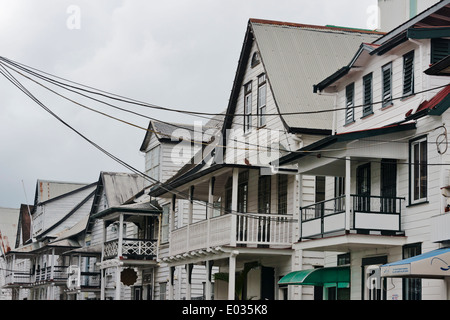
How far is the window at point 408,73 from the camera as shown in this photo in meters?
23.1

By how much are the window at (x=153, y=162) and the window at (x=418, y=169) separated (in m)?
23.5

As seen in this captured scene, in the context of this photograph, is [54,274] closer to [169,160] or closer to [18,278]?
[18,278]

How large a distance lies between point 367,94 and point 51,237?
135 ft

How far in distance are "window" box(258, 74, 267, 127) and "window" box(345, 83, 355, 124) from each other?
16.8ft

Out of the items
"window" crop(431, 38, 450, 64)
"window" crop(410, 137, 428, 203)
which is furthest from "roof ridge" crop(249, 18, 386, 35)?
"window" crop(410, 137, 428, 203)

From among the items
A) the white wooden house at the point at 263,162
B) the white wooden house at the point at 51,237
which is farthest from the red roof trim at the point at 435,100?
the white wooden house at the point at 51,237

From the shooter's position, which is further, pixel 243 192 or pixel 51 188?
pixel 51 188

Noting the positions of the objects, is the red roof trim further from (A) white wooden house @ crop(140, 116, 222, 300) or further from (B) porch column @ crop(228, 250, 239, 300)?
(A) white wooden house @ crop(140, 116, 222, 300)

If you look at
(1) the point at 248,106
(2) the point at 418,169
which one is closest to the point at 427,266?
(2) the point at 418,169

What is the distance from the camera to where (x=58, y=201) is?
68750 mm

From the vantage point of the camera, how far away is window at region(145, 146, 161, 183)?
44.9 meters

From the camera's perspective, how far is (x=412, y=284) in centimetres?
2209

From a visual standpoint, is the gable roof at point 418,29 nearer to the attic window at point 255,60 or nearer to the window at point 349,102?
the window at point 349,102
